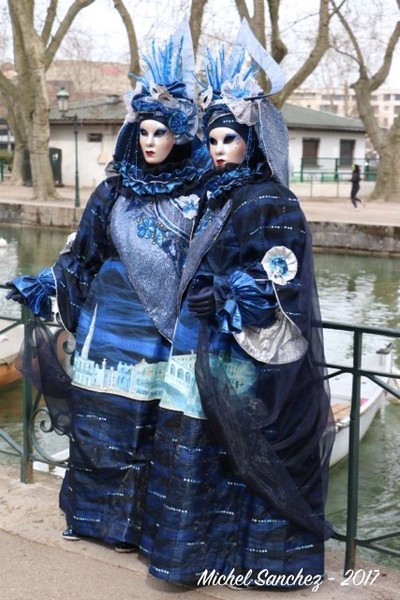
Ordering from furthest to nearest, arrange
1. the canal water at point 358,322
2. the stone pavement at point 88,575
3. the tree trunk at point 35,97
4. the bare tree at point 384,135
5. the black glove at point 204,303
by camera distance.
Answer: the bare tree at point 384,135 < the tree trunk at point 35,97 < the canal water at point 358,322 < the stone pavement at point 88,575 < the black glove at point 204,303

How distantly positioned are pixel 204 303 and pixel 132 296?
48 cm

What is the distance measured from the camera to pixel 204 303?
2.89 metres

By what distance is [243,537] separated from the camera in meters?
3.07

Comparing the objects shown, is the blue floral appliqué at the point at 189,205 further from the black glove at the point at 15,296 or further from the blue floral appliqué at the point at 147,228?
the black glove at the point at 15,296

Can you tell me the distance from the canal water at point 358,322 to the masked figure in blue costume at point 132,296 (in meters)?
1.79

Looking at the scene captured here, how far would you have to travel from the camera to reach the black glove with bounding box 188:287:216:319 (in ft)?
9.48

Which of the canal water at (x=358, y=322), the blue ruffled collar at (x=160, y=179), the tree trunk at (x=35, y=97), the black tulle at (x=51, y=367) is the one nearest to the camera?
the blue ruffled collar at (x=160, y=179)

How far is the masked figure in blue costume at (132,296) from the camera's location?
328 centimetres

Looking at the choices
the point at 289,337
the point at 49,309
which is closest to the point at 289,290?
the point at 289,337


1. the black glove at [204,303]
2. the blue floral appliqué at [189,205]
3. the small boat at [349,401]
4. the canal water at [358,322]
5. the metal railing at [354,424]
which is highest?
the blue floral appliqué at [189,205]

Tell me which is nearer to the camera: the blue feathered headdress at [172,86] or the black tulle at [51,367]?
the blue feathered headdress at [172,86]

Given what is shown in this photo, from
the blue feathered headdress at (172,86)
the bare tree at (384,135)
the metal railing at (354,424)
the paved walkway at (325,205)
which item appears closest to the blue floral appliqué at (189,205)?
the blue feathered headdress at (172,86)

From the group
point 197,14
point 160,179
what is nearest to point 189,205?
point 160,179

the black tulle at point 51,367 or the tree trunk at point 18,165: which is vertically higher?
the black tulle at point 51,367
